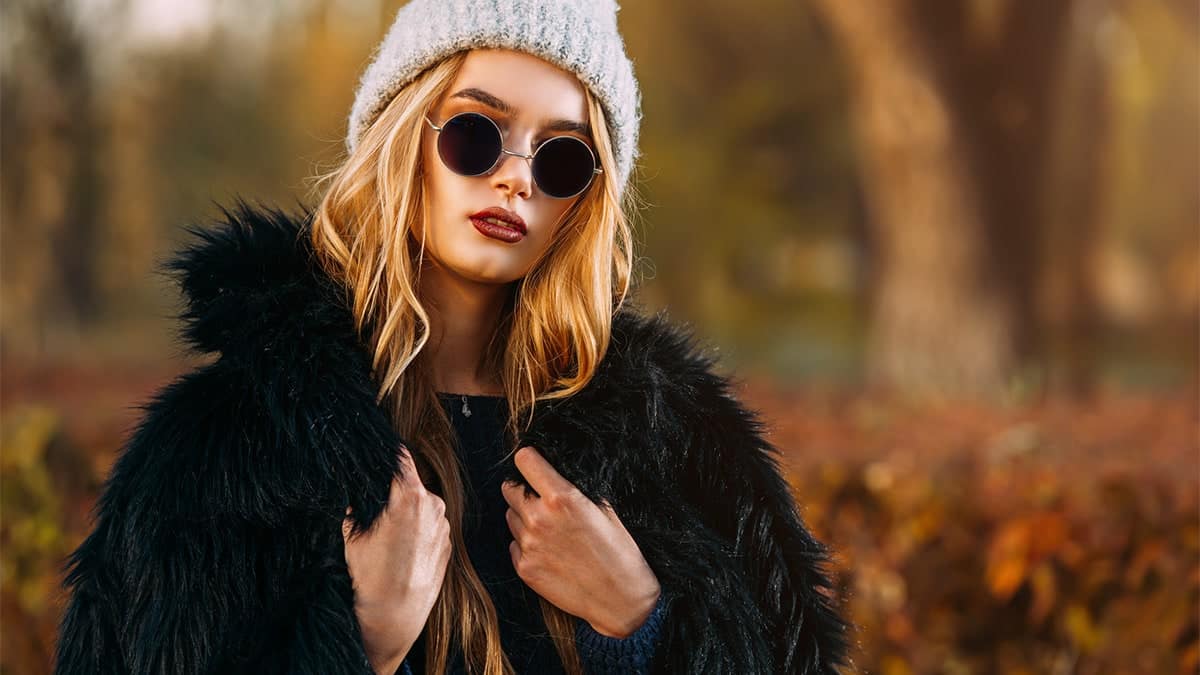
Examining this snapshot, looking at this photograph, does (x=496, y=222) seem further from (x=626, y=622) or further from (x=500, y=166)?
(x=626, y=622)

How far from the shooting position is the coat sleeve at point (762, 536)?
2.16m

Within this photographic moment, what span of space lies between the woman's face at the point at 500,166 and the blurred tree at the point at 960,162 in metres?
7.26

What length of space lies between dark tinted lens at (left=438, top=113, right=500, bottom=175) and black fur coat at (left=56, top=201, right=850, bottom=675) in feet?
1.04

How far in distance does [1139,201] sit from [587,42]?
2601cm

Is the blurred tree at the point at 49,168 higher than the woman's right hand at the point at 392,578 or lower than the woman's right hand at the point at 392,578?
lower

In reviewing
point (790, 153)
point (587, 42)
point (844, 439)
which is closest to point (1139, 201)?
point (790, 153)

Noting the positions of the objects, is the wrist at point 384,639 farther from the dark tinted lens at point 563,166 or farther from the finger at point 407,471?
the dark tinted lens at point 563,166

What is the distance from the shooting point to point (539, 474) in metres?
2.05

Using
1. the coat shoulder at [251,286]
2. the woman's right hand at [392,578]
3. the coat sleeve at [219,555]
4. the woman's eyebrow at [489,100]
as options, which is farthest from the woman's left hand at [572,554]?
the woman's eyebrow at [489,100]

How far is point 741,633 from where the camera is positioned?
2.08 m

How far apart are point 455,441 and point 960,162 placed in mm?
7705

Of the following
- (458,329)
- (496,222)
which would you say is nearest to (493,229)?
(496,222)

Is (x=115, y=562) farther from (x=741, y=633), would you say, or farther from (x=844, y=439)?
(x=844, y=439)

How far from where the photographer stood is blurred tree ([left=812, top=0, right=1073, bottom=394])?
9.06 meters
